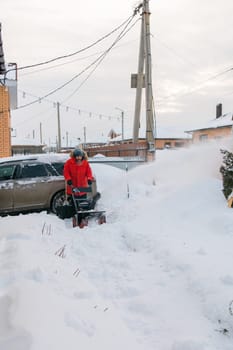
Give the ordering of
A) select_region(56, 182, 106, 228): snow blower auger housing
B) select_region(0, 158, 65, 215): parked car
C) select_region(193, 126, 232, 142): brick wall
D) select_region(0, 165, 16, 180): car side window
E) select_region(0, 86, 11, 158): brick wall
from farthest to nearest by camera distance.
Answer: select_region(193, 126, 232, 142): brick wall
select_region(0, 86, 11, 158): brick wall
select_region(0, 165, 16, 180): car side window
select_region(0, 158, 65, 215): parked car
select_region(56, 182, 106, 228): snow blower auger housing

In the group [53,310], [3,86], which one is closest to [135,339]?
[53,310]

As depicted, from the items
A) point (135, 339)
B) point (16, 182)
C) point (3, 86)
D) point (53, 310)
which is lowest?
point (135, 339)

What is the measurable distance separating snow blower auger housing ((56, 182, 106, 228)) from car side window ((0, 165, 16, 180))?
5.45 ft

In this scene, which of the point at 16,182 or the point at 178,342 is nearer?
the point at 178,342

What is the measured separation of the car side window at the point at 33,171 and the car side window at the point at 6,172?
26 cm

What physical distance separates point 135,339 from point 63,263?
1964 millimetres

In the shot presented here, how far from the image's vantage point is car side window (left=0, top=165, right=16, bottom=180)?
8750 mm

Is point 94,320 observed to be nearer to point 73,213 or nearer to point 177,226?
point 177,226

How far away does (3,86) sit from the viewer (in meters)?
16.2

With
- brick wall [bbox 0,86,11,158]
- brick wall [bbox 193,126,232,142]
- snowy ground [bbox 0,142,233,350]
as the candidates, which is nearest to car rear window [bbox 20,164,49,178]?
snowy ground [bbox 0,142,233,350]

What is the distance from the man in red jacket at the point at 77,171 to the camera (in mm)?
7934


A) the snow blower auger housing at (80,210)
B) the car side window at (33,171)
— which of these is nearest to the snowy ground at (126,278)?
the snow blower auger housing at (80,210)

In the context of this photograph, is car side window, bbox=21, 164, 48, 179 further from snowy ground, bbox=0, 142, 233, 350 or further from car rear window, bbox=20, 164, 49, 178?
snowy ground, bbox=0, 142, 233, 350

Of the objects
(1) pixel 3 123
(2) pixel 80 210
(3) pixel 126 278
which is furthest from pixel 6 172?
(1) pixel 3 123
